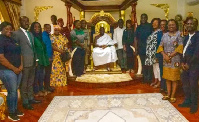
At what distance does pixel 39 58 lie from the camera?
4.20 metres

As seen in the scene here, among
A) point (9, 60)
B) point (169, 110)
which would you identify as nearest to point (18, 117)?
point (9, 60)

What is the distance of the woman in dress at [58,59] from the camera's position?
16.1ft

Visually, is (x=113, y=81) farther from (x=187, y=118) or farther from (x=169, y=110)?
(x=187, y=118)

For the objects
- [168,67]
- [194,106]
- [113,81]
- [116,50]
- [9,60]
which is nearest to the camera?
[9,60]

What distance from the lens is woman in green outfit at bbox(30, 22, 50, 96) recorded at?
158 inches

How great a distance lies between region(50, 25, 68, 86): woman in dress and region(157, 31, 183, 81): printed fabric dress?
225 cm

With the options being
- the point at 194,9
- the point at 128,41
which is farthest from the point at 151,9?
the point at 128,41

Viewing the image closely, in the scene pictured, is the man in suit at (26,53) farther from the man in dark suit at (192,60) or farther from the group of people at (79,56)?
the man in dark suit at (192,60)

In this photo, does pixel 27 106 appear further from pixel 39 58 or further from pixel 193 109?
pixel 193 109

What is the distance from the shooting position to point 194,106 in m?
3.44

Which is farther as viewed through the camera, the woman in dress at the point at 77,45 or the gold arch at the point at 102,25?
the gold arch at the point at 102,25

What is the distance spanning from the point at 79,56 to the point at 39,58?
180 centimetres

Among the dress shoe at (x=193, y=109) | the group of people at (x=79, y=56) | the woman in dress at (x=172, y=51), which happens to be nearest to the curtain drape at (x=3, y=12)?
the group of people at (x=79, y=56)

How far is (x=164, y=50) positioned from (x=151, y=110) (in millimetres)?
1081
